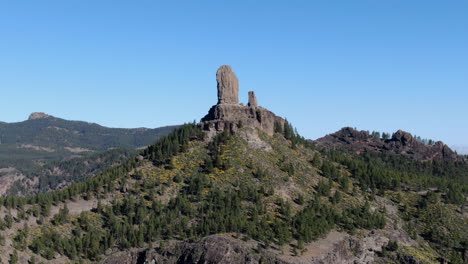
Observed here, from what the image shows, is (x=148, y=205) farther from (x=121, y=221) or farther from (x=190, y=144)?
(x=190, y=144)

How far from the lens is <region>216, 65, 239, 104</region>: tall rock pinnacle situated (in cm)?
18388

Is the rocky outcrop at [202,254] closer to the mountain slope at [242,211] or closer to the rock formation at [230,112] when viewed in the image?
the mountain slope at [242,211]

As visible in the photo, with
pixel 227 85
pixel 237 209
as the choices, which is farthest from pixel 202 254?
pixel 227 85

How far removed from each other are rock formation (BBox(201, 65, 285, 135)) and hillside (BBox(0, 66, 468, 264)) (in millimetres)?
369

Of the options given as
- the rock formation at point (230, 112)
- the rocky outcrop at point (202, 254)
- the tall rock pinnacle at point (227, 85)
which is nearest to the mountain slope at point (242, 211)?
the rocky outcrop at point (202, 254)

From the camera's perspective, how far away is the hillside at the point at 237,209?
436ft

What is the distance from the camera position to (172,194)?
157375 millimetres

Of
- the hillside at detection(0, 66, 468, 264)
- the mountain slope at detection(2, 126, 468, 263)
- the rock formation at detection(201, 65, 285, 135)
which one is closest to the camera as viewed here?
the hillside at detection(0, 66, 468, 264)

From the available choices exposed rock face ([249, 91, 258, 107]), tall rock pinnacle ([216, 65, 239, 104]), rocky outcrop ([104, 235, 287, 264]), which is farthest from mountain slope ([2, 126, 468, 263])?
tall rock pinnacle ([216, 65, 239, 104])

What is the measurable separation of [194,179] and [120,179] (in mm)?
22758

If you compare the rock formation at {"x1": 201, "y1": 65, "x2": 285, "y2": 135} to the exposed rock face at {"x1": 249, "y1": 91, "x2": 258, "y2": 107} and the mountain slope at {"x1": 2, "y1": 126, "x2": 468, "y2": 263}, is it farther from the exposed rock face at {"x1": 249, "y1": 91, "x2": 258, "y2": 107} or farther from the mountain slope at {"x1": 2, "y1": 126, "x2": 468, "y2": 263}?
the mountain slope at {"x1": 2, "y1": 126, "x2": 468, "y2": 263}

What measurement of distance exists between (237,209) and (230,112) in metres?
45.7

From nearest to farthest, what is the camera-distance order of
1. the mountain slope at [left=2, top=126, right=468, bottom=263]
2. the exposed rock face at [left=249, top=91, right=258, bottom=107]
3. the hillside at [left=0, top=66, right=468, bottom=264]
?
the hillside at [left=0, top=66, right=468, bottom=264] < the mountain slope at [left=2, top=126, right=468, bottom=263] < the exposed rock face at [left=249, top=91, right=258, bottom=107]

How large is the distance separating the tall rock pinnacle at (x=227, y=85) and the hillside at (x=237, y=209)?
0.35 metres
